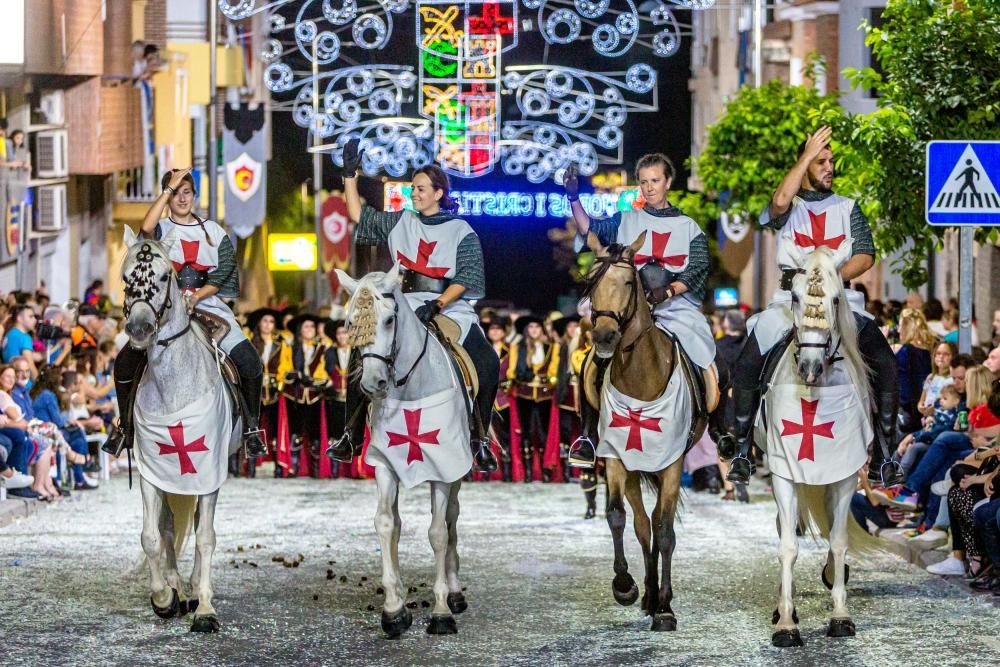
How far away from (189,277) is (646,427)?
9.89 feet

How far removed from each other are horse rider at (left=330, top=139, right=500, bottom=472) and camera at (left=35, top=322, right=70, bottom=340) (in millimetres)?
10327

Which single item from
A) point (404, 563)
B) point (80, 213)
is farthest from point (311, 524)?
point (80, 213)

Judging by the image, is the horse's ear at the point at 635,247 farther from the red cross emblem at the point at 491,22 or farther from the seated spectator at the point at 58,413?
the red cross emblem at the point at 491,22

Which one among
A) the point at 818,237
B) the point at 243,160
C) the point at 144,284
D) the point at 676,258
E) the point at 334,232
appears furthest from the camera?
the point at 334,232

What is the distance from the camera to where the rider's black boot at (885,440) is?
1087 centimetres

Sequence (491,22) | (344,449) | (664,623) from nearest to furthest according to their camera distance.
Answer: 1. (664,623)
2. (344,449)
3. (491,22)

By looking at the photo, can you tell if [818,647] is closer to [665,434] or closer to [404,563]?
[665,434]

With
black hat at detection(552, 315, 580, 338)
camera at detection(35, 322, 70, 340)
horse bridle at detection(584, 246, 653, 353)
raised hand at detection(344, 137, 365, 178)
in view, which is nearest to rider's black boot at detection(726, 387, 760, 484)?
horse bridle at detection(584, 246, 653, 353)

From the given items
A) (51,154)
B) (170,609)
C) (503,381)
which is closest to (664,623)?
(170,609)

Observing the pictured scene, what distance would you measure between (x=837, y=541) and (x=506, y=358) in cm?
1109

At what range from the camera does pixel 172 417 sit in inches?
418

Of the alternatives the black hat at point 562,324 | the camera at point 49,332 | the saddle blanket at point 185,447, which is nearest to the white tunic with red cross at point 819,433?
the saddle blanket at point 185,447

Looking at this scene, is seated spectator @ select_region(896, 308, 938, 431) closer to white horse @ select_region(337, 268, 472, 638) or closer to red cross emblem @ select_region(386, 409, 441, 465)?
white horse @ select_region(337, 268, 472, 638)

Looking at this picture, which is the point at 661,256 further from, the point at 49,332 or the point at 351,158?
the point at 49,332
